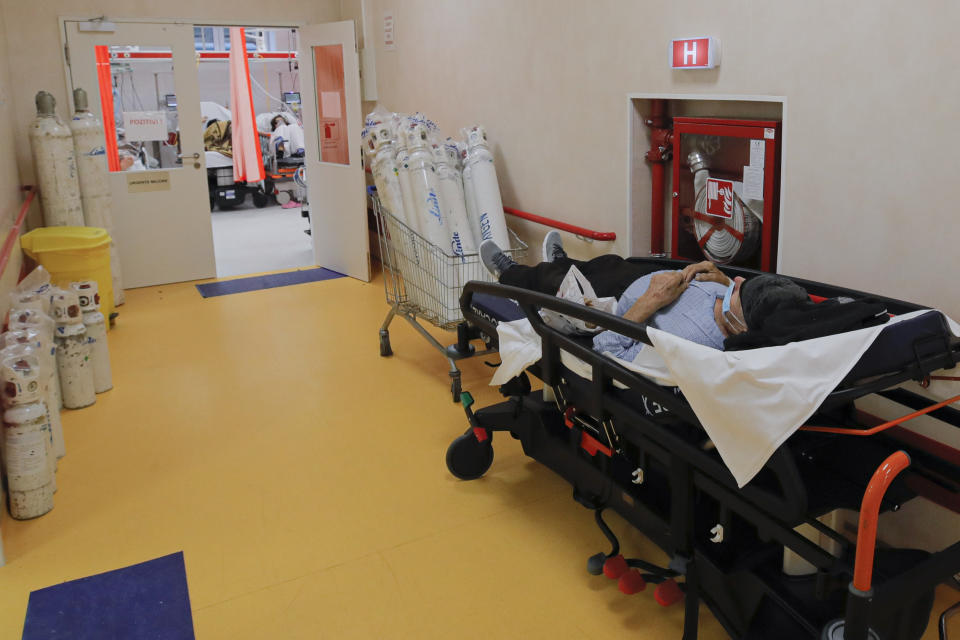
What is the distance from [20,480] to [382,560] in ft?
5.04

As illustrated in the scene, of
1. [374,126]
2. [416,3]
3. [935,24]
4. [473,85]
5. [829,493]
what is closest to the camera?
[829,493]

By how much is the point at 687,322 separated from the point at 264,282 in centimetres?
505

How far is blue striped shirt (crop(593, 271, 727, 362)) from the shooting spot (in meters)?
2.53

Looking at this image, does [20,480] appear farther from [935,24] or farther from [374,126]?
[935,24]

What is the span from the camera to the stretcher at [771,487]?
191 centimetres

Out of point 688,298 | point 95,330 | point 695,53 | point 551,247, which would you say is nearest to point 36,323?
point 95,330

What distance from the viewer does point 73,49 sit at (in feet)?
20.8

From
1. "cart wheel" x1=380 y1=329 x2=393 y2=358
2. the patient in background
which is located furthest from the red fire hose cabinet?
"cart wheel" x1=380 y1=329 x2=393 y2=358

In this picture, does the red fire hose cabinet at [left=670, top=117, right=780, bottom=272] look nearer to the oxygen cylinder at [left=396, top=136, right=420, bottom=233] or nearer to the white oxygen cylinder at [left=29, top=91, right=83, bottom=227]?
the oxygen cylinder at [left=396, top=136, right=420, bottom=233]

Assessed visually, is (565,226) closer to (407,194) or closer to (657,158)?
(657,158)

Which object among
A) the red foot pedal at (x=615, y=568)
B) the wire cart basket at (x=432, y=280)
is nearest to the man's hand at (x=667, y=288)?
the red foot pedal at (x=615, y=568)

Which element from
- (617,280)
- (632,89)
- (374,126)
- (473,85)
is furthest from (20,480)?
(473,85)

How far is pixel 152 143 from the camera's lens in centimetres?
677

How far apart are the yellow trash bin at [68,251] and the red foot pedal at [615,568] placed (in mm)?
3956
